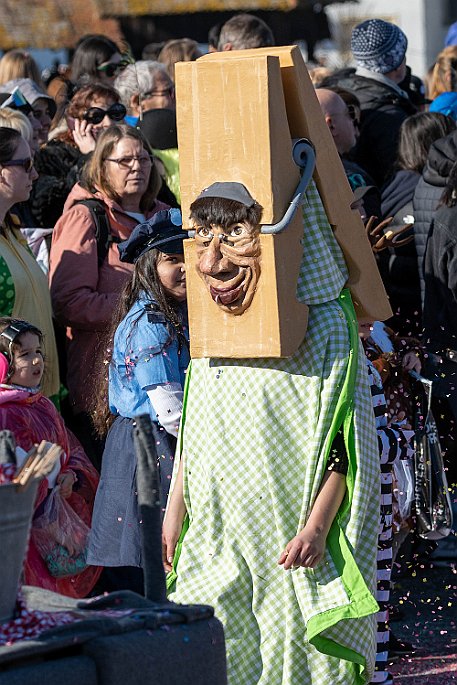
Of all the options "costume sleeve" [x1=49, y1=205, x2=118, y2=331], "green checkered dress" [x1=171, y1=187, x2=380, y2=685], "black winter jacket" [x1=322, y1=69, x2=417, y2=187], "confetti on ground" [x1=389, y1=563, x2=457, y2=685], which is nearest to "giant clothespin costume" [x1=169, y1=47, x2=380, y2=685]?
"green checkered dress" [x1=171, y1=187, x2=380, y2=685]

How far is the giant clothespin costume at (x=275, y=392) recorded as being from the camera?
3562 millimetres

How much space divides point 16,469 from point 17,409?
7.18 ft

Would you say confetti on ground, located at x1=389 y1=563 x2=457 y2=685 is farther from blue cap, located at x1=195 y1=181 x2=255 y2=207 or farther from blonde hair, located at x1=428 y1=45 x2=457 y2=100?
blonde hair, located at x1=428 y1=45 x2=457 y2=100

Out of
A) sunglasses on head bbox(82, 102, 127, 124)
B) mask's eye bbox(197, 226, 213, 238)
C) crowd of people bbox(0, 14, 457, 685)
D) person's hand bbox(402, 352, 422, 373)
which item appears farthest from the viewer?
sunglasses on head bbox(82, 102, 127, 124)

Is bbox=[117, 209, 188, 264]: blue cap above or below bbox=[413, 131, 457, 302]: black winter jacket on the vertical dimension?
below

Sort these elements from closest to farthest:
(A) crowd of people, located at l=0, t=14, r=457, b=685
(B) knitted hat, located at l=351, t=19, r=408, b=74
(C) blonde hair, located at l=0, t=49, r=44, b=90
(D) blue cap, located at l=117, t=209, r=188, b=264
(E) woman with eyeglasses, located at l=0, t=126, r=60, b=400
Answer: (A) crowd of people, located at l=0, t=14, r=457, b=685 → (D) blue cap, located at l=117, t=209, r=188, b=264 → (E) woman with eyeglasses, located at l=0, t=126, r=60, b=400 → (B) knitted hat, located at l=351, t=19, r=408, b=74 → (C) blonde hair, located at l=0, t=49, r=44, b=90

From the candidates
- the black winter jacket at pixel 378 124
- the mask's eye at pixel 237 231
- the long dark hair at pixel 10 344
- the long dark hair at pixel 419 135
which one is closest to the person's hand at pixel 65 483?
the long dark hair at pixel 10 344

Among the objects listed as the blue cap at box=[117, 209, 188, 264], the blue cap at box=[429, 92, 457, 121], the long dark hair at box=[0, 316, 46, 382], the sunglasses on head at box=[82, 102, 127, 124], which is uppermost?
the blue cap at box=[429, 92, 457, 121]

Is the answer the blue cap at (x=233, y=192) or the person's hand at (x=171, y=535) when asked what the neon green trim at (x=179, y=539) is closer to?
the person's hand at (x=171, y=535)

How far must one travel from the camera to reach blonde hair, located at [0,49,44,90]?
7.83 meters

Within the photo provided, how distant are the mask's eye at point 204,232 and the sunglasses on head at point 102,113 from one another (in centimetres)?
296

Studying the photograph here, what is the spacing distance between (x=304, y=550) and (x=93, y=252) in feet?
7.58

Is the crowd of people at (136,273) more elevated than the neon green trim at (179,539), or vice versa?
the crowd of people at (136,273)

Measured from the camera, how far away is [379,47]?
7.73 m
